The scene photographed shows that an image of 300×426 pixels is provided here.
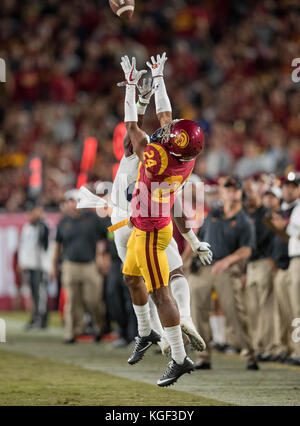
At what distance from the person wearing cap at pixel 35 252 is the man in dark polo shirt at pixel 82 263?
6.10 feet

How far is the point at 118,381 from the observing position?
8.95 meters

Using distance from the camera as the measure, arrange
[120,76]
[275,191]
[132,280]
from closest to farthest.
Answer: [132,280] → [275,191] → [120,76]

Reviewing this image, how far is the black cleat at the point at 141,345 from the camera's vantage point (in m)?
7.22

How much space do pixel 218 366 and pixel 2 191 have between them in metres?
8.71

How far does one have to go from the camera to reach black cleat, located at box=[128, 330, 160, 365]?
23.7ft

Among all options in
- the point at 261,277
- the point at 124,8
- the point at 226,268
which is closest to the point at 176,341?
the point at 124,8

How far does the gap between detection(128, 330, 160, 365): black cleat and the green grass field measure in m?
0.47

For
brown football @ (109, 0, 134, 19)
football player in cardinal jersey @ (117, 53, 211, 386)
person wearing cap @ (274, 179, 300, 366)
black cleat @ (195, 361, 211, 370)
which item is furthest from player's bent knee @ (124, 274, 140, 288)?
person wearing cap @ (274, 179, 300, 366)

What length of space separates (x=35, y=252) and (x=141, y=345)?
793cm

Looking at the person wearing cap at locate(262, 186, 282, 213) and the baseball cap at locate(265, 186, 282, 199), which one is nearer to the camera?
the person wearing cap at locate(262, 186, 282, 213)

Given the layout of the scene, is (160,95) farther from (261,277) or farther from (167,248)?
(261,277)

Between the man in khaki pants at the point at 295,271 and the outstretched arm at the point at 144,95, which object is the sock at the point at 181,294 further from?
the man in khaki pants at the point at 295,271

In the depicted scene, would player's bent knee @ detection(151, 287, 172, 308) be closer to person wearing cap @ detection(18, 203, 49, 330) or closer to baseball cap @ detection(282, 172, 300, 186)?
baseball cap @ detection(282, 172, 300, 186)
